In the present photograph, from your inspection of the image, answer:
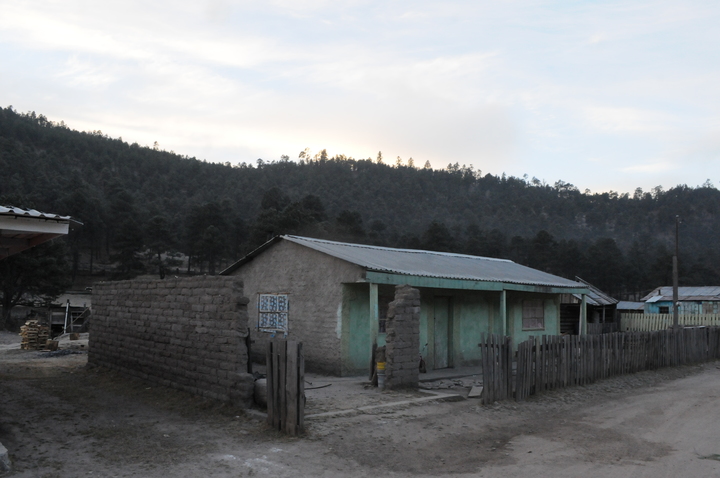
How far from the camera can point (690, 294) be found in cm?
4191

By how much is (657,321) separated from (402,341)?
28682 millimetres

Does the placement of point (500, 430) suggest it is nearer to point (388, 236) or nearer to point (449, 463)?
point (449, 463)

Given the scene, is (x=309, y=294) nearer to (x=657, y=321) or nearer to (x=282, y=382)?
(x=282, y=382)

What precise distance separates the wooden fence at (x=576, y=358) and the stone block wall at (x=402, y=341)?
1580mm

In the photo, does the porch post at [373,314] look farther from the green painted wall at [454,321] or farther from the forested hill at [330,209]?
the forested hill at [330,209]

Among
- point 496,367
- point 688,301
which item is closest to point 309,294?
point 496,367

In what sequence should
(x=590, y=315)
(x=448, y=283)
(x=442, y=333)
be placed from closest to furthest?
(x=448, y=283) → (x=442, y=333) → (x=590, y=315)

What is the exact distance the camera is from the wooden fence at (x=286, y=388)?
838cm

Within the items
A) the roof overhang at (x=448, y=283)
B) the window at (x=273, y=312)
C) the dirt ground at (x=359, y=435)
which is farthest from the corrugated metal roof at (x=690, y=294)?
the window at (x=273, y=312)

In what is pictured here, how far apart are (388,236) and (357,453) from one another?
55.9 meters

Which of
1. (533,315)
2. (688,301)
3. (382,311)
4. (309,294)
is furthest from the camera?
(688,301)

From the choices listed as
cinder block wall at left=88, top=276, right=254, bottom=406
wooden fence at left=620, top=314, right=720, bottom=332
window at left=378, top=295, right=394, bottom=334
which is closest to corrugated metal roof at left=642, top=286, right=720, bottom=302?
wooden fence at left=620, top=314, right=720, bottom=332

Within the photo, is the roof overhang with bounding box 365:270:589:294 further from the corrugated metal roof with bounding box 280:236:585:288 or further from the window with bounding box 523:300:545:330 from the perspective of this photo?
the window with bounding box 523:300:545:330

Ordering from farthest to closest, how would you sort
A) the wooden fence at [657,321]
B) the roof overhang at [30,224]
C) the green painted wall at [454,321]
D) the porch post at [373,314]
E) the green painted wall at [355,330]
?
the wooden fence at [657,321] → the green painted wall at [454,321] → the green painted wall at [355,330] → the porch post at [373,314] → the roof overhang at [30,224]
